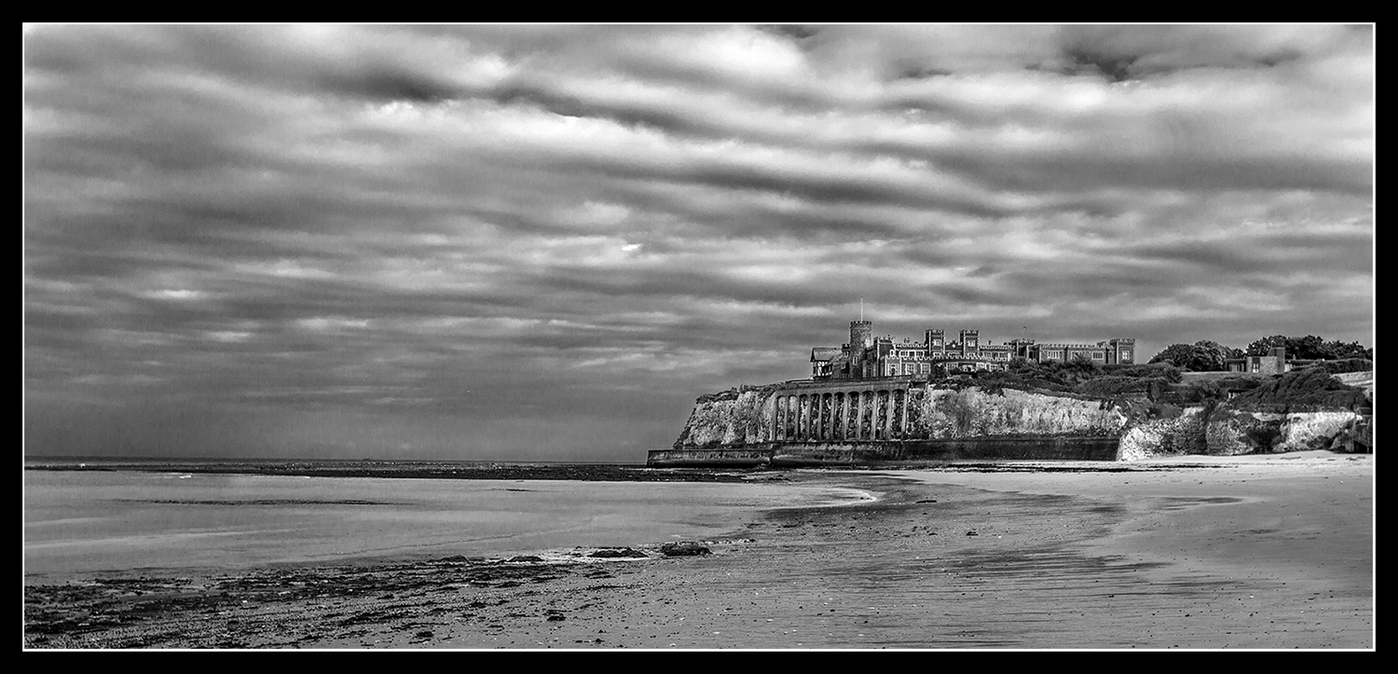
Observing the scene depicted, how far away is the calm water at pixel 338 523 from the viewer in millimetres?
14180

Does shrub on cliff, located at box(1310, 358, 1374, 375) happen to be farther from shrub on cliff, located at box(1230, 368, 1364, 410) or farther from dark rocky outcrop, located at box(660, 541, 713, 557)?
dark rocky outcrop, located at box(660, 541, 713, 557)

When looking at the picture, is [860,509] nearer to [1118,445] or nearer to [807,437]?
[1118,445]

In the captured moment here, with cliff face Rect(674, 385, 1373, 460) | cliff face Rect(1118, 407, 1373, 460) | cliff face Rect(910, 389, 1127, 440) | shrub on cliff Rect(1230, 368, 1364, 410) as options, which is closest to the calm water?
cliff face Rect(1118, 407, 1373, 460)

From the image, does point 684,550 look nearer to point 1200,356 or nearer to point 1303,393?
point 1303,393

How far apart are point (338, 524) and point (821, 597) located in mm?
12267

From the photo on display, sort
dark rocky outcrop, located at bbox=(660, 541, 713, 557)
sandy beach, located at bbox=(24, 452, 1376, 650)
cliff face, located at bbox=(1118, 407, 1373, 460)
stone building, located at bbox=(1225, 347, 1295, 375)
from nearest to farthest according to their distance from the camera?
1. sandy beach, located at bbox=(24, 452, 1376, 650)
2. dark rocky outcrop, located at bbox=(660, 541, 713, 557)
3. cliff face, located at bbox=(1118, 407, 1373, 460)
4. stone building, located at bbox=(1225, 347, 1295, 375)

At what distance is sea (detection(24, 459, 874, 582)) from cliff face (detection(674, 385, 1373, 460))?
1343 inches

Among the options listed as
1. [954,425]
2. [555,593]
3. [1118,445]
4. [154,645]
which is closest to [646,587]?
[555,593]

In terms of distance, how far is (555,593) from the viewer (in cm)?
1030

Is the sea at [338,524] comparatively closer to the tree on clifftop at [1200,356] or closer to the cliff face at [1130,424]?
the cliff face at [1130,424]

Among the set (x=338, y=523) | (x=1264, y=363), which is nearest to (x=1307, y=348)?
(x=1264, y=363)

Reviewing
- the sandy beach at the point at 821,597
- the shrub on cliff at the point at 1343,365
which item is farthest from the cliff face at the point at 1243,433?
the sandy beach at the point at 821,597

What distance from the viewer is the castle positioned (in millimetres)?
106875

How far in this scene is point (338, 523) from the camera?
1944 centimetres
